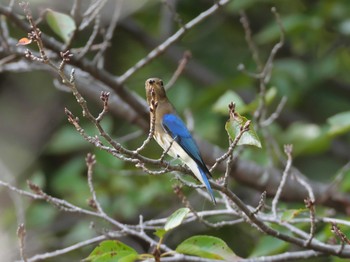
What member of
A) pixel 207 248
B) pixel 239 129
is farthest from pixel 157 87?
pixel 239 129

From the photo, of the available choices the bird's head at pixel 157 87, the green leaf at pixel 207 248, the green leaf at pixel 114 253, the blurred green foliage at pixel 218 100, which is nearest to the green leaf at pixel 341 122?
the blurred green foliage at pixel 218 100

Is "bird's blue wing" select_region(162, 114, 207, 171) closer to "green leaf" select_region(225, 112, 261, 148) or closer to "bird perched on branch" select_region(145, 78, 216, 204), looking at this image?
"bird perched on branch" select_region(145, 78, 216, 204)

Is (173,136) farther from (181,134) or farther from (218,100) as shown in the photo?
(218,100)

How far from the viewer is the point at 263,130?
453 cm

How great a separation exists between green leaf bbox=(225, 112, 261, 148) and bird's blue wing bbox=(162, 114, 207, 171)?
1.90 ft

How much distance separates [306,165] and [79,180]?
226 cm

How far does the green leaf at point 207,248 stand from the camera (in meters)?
3.10

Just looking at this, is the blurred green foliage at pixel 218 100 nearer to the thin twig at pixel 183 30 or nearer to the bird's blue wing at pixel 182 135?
the thin twig at pixel 183 30

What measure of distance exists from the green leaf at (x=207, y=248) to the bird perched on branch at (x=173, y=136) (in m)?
0.28

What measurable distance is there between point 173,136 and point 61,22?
856 millimetres

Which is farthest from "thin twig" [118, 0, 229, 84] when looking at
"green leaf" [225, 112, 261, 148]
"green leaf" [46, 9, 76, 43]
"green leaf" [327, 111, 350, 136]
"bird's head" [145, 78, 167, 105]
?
"green leaf" [225, 112, 261, 148]

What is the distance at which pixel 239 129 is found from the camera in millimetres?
2652

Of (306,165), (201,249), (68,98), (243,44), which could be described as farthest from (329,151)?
(201,249)

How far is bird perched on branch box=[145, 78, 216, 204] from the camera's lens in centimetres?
323
